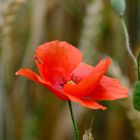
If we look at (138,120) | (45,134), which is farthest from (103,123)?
(138,120)

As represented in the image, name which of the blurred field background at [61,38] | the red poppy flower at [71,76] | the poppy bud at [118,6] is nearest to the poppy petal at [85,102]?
the red poppy flower at [71,76]

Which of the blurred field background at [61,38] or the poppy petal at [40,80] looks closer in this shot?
the poppy petal at [40,80]

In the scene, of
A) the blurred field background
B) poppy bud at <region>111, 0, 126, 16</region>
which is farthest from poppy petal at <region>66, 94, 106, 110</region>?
the blurred field background

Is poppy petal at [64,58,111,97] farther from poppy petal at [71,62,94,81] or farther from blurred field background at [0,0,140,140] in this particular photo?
blurred field background at [0,0,140,140]

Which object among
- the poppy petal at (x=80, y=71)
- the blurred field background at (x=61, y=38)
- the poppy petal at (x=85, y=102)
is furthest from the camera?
the blurred field background at (x=61, y=38)

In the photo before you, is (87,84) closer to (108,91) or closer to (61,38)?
(108,91)

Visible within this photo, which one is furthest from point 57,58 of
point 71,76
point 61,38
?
point 61,38

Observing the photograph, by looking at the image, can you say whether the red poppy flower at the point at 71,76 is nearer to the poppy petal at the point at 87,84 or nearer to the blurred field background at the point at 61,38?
the poppy petal at the point at 87,84

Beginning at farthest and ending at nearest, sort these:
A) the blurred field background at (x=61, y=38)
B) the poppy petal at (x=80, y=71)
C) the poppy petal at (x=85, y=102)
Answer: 1. the blurred field background at (x=61, y=38)
2. the poppy petal at (x=80, y=71)
3. the poppy petal at (x=85, y=102)
